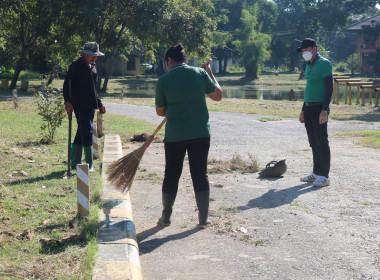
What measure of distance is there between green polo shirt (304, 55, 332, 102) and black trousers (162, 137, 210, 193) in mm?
2931

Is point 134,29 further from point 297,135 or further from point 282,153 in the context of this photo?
point 282,153

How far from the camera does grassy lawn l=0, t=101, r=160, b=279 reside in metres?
4.84

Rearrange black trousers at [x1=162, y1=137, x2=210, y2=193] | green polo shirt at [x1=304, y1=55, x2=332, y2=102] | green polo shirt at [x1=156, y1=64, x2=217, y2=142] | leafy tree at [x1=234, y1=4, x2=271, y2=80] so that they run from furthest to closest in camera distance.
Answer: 1. leafy tree at [x1=234, y1=4, x2=271, y2=80]
2. green polo shirt at [x1=304, y1=55, x2=332, y2=102]
3. black trousers at [x1=162, y1=137, x2=210, y2=193]
4. green polo shirt at [x1=156, y1=64, x2=217, y2=142]

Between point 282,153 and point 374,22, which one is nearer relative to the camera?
point 282,153

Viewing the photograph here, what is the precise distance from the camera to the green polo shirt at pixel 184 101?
20.8ft

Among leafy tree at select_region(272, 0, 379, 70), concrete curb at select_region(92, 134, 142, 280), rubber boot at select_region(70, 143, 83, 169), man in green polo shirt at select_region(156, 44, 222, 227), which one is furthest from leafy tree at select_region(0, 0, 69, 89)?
leafy tree at select_region(272, 0, 379, 70)

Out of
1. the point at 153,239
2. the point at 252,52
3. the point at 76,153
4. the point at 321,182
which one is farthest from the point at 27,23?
the point at 252,52

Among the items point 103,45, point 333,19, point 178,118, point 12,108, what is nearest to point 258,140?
point 178,118

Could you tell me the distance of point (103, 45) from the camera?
39156mm

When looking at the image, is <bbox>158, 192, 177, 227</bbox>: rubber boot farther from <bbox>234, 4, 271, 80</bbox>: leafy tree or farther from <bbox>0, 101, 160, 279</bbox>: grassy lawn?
<bbox>234, 4, 271, 80</bbox>: leafy tree

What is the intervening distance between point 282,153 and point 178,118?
6399 millimetres

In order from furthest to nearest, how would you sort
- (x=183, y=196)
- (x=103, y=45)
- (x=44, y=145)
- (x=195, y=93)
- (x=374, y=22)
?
(x=374, y=22)
(x=103, y=45)
(x=44, y=145)
(x=183, y=196)
(x=195, y=93)

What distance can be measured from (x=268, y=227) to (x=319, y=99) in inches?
117

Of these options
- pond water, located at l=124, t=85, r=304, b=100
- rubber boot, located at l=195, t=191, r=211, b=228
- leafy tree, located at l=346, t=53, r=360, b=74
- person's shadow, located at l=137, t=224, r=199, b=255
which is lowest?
pond water, located at l=124, t=85, r=304, b=100
